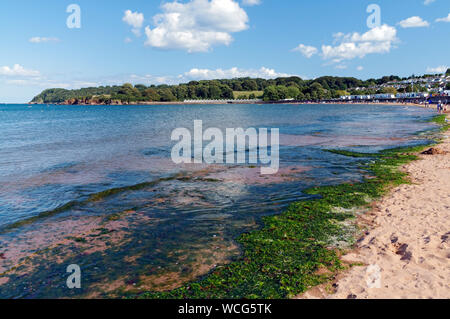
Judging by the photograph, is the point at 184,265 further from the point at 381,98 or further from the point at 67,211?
the point at 381,98

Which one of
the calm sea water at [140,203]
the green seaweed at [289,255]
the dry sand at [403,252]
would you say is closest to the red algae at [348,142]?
the calm sea water at [140,203]

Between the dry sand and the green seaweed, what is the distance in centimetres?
52

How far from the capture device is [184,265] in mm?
7898

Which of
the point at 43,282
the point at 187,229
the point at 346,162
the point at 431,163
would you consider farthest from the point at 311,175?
the point at 43,282

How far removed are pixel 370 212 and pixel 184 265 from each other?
7074mm

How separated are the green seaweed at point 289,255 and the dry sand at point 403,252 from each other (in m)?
0.52

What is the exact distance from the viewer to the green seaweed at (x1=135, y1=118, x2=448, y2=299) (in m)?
6.70

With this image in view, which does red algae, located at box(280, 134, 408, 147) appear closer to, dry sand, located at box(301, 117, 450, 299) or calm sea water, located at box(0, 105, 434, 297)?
calm sea water, located at box(0, 105, 434, 297)

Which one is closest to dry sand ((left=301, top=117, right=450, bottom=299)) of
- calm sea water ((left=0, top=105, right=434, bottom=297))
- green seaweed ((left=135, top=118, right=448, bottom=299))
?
green seaweed ((left=135, top=118, right=448, bottom=299))

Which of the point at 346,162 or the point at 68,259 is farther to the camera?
the point at 346,162

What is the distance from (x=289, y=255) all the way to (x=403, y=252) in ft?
9.64

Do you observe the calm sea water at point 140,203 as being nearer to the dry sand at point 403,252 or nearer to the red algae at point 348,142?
the dry sand at point 403,252
